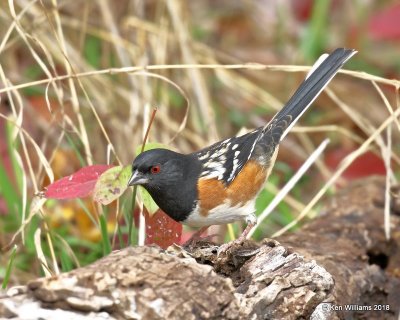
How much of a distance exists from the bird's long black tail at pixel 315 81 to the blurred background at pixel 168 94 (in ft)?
0.46

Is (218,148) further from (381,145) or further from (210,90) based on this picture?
(210,90)

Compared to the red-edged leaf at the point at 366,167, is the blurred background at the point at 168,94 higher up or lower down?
higher up

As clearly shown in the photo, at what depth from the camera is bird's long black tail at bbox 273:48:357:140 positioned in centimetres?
317

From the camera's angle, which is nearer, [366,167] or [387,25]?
[366,167]

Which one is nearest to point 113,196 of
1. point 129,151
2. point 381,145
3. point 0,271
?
point 0,271

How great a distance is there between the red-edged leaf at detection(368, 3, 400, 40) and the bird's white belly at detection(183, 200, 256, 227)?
291 centimetres

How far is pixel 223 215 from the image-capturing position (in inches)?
113

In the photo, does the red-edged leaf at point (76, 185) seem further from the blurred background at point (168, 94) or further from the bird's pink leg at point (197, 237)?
the bird's pink leg at point (197, 237)

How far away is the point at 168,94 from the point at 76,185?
99.6 inches

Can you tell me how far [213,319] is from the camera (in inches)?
78.3

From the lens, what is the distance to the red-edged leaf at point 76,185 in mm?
2449

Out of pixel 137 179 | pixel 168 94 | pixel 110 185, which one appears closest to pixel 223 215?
pixel 137 179

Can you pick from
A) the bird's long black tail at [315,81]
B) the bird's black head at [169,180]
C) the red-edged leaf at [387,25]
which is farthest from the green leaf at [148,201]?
the red-edged leaf at [387,25]

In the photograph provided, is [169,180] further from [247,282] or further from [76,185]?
[247,282]
